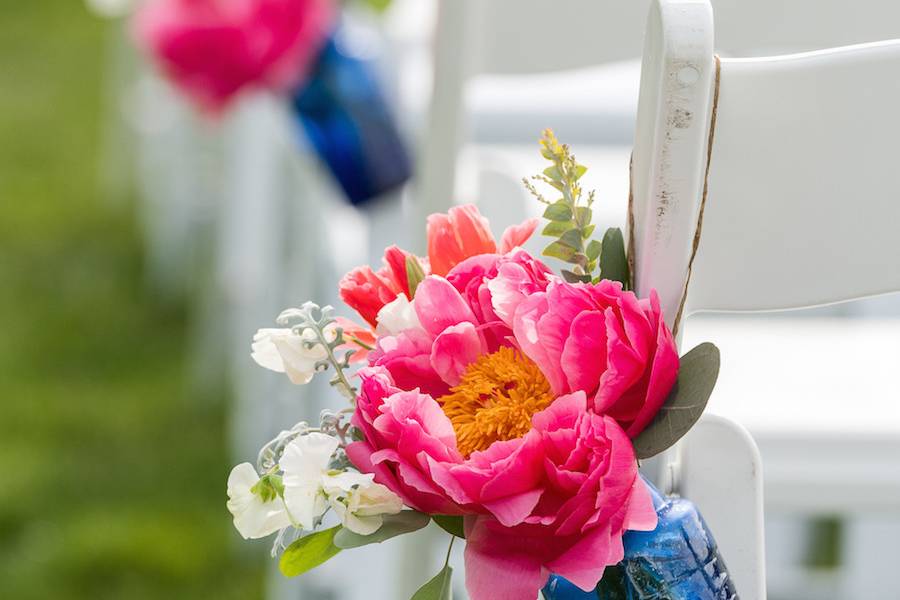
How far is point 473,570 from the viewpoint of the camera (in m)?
0.55

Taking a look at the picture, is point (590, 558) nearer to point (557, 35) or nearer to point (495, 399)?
point (495, 399)

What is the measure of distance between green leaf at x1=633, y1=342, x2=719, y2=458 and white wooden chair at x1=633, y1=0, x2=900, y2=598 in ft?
0.16

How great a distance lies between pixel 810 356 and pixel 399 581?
42 centimetres

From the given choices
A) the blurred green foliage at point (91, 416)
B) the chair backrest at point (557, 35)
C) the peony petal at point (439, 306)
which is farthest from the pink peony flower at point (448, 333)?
the blurred green foliage at point (91, 416)

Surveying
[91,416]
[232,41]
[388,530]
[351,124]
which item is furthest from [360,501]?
[91,416]

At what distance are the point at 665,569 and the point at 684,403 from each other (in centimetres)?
7

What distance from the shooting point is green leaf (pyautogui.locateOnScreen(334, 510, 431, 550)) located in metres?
0.55

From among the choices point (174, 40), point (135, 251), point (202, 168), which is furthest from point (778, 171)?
point (135, 251)

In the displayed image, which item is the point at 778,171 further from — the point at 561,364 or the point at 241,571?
→ the point at 241,571

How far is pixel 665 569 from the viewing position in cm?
57

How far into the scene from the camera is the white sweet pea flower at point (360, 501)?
1.80 ft

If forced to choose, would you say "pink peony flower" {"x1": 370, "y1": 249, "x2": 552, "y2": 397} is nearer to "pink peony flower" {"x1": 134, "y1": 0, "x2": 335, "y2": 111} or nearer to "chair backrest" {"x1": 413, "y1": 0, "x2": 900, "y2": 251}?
"chair backrest" {"x1": 413, "y1": 0, "x2": 900, "y2": 251}

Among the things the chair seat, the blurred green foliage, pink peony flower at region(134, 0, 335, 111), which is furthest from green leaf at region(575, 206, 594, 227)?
the blurred green foliage

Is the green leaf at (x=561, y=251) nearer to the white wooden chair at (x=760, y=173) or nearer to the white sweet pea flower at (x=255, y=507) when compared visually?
the white wooden chair at (x=760, y=173)
